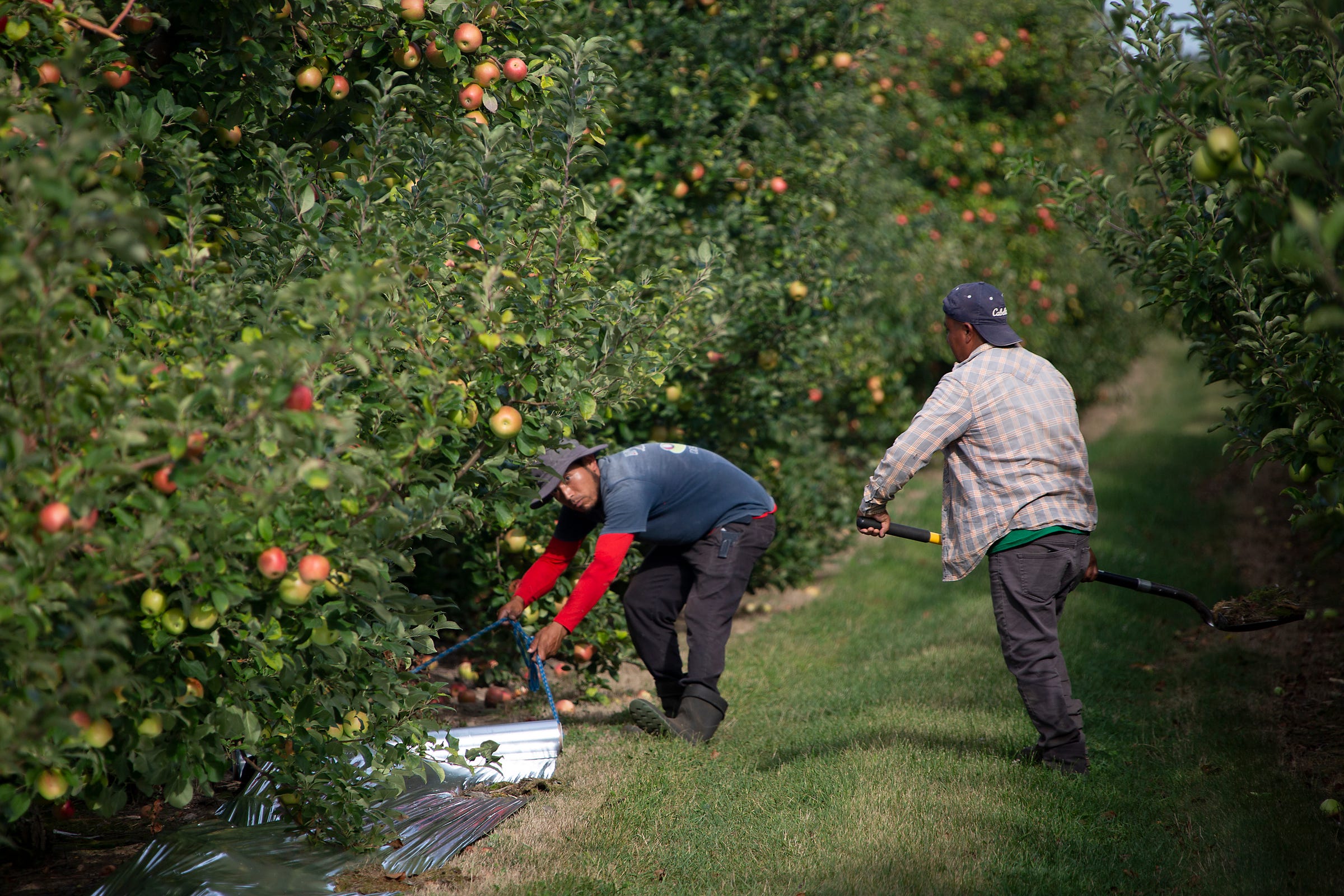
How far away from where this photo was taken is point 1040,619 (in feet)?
12.3

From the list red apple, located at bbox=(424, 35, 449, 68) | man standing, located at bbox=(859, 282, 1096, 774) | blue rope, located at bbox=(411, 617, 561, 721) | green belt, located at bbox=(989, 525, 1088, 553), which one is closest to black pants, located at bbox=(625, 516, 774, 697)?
blue rope, located at bbox=(411, 617, 561, 721)

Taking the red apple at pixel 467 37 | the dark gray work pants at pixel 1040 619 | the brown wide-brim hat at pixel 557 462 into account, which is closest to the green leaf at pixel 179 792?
the brown wide-brim hat at pixel 557 462

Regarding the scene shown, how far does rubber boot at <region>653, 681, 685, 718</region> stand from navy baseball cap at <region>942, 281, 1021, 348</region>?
212 centimetres

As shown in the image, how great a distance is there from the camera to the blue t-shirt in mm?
4270

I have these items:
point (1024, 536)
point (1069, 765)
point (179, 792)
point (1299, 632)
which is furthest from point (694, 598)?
point (1299, 632)

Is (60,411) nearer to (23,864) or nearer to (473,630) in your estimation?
(23,864)

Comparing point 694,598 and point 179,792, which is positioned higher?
point 179,792

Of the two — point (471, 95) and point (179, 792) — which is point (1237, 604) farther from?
point (179, 792)

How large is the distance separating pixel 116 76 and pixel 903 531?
3134 mm

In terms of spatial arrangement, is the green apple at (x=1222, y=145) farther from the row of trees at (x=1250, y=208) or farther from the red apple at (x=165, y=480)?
the red apple at (x=165, y=480)

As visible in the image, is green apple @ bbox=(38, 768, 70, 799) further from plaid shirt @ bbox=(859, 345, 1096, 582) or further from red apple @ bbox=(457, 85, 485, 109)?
plaid shirt @ bbox=(859, 345, 1096, 582)

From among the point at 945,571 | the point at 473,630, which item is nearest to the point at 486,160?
the point at 945,571

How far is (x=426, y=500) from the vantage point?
110 inches

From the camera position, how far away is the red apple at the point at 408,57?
11.8 ft
